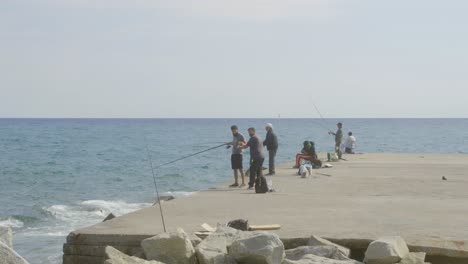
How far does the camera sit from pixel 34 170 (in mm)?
39094

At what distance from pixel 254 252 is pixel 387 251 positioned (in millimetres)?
1310

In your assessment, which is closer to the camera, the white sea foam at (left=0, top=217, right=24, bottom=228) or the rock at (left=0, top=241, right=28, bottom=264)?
the rock at (left=0, top=241, right=28, bottom=264)

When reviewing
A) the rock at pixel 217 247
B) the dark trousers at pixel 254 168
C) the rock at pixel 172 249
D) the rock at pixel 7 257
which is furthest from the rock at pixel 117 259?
the dark trousers at pixel 254 168

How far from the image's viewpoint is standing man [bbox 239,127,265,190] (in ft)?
46.9

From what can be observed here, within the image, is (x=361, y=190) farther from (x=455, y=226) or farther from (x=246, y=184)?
(x=455, y=226)

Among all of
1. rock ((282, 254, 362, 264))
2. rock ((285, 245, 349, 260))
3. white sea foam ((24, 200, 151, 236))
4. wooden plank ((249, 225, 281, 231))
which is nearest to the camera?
rock ((282, 254, 362, 264))

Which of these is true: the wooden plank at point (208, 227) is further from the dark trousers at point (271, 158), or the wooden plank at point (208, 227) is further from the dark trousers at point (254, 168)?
the dark trousers at point (271, 158)

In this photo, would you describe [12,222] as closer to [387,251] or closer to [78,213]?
[78,213]

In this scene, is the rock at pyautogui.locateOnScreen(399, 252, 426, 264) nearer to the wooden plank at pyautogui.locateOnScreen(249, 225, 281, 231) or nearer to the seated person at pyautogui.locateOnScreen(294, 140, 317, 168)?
the wooden plank at pyautogui.locateOnScreen(249, 225, 281, 231)

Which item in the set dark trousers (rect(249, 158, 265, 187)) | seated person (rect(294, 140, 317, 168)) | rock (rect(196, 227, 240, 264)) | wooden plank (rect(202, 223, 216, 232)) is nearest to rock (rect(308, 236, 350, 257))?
rock (rect(196, 227, 240, 264))

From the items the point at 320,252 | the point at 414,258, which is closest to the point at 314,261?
the point at 320,252

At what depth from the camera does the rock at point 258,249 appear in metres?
6.91

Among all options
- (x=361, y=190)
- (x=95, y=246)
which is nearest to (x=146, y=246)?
(x=95, y=246)

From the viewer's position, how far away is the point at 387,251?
6973mm
